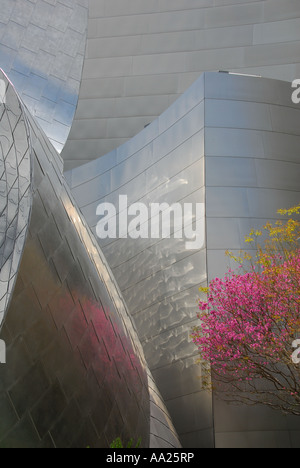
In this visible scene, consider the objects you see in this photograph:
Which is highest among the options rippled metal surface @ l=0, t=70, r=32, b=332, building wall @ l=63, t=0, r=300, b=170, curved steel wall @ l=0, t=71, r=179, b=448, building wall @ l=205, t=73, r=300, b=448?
building wall @ l=63, t=0, r=300, b=170

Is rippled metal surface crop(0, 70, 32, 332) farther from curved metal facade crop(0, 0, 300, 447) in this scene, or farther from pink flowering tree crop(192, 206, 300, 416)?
pink flowering tree crop(192, 206, 300, 416)

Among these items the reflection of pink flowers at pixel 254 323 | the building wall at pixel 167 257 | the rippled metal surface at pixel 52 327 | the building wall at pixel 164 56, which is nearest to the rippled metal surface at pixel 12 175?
the rippled metal surface at pixel 52 327

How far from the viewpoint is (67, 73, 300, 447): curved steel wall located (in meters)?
11.3

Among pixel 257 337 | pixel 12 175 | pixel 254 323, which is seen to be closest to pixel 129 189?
pixel 254 323

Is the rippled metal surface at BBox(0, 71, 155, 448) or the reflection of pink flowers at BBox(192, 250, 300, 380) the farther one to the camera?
the reflection of pink flowers at BBox(192, 250, 300, 380)

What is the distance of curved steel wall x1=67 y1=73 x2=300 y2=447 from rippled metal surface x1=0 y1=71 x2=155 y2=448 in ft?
9.98

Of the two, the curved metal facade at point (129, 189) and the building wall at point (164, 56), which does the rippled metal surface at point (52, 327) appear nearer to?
the curved metal facade at point (129, 189)

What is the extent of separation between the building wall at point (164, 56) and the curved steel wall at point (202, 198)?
18.1 ft

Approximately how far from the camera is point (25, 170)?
7195mm

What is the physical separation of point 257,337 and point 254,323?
44cm

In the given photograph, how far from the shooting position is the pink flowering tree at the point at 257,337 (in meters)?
10.5

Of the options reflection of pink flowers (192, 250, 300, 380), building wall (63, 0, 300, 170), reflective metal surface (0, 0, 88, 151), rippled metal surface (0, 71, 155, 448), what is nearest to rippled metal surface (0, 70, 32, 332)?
rippled metal surface (0, 71, 155, 448)

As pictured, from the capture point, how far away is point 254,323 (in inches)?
424
